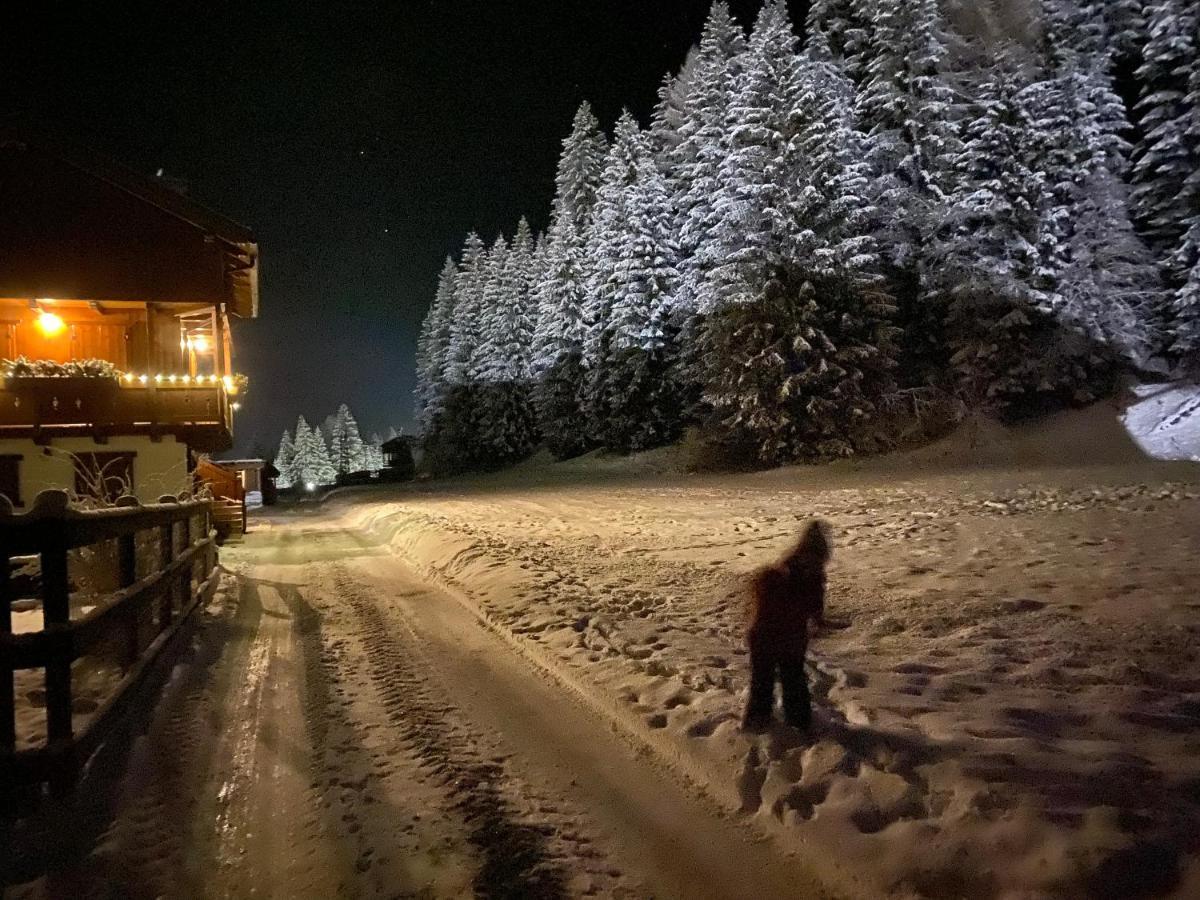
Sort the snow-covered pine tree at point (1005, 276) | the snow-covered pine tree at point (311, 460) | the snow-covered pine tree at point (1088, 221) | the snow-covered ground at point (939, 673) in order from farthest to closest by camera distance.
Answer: the snow-covered pine tree at point (311, 460), the snow-covered pine tree at point (1005, 276), the snow-covered pine tree at point (1088, 221), the snow-covered ground at point (939, 673)

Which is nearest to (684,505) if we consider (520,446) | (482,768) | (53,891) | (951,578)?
(951,578)

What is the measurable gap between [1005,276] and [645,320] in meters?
15.8

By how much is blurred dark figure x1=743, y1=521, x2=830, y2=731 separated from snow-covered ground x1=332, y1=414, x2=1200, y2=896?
1.41ft

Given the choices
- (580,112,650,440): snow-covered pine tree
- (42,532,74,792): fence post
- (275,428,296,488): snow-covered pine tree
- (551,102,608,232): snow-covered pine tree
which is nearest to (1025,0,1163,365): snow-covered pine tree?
(580,112,650,440): snow-covered pine tree

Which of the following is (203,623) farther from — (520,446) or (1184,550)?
(520,446)

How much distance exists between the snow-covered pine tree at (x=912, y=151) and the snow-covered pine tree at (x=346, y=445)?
8418 centimetres

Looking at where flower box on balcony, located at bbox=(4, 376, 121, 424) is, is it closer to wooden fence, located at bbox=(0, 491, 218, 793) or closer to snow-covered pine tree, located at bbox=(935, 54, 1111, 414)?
wooden fence, located at bbox=(0, 491, 218, 793)

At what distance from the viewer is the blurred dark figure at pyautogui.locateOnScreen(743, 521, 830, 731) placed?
4582mm

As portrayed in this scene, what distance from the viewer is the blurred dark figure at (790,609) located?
458 centimetres

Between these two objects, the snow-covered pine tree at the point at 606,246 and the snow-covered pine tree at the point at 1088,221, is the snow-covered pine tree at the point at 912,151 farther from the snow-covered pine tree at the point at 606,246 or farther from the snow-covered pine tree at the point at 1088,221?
the snow-covered pine tree at the point at 606,246

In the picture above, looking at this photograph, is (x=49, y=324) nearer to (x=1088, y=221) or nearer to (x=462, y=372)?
(x=1088, y=221)

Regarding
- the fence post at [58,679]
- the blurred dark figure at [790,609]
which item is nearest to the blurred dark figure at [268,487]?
the fence post at [58,679]

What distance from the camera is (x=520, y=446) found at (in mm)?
51094

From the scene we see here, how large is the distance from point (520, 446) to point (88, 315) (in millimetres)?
32539
